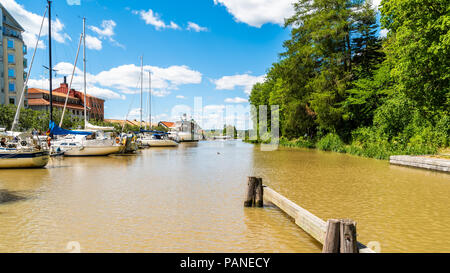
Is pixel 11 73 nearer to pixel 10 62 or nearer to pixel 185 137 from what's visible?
pixel 10 62

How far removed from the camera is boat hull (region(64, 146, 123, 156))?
94.9ft

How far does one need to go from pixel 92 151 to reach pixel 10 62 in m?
47.2

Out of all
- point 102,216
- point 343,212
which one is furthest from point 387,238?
point 102,216

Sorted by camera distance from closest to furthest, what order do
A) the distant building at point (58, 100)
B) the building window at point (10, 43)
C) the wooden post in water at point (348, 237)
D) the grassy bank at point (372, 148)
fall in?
the wooden post in water at point (348, 237) < the grassy bank at point (372, 148) < the building window at point (10, 43) < the distant building at point (58, 100)

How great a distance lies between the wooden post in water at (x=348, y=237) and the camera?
16.5ft

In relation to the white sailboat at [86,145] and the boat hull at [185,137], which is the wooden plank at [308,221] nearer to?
the white sailboat at [86,145]

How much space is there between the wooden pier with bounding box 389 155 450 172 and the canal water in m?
2.23

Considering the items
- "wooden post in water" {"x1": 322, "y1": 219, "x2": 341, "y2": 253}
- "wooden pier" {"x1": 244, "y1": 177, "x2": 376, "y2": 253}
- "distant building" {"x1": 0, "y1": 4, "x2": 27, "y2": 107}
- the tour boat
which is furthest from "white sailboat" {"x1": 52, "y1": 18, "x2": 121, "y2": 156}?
"distant building" {"x1": 0, "y1": 4, "x2": 27, "y2": 107}

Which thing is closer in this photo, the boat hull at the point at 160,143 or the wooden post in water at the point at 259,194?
the wooden post in water at the point at 259,194

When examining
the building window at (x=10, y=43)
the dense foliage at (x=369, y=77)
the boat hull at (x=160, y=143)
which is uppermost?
the building window at (x=10, y=43)

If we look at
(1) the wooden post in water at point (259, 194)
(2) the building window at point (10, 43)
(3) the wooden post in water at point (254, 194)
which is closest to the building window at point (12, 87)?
(2) the building window at point (10, 43)

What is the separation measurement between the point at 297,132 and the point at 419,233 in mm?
38968

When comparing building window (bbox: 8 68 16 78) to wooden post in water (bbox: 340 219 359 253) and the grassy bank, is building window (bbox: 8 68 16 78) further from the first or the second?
wooden post in water (bbox: 340 219 359 253)

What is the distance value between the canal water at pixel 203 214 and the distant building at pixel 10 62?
56.9 meters
